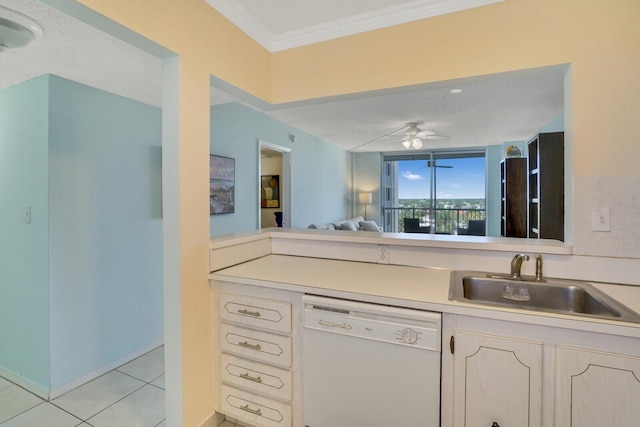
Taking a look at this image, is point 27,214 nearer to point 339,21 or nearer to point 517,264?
point 339,21

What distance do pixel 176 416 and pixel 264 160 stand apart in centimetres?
512

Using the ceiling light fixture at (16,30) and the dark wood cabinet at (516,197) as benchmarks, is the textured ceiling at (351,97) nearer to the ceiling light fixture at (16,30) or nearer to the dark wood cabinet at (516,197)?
the ceiling light fixture at (16,30)

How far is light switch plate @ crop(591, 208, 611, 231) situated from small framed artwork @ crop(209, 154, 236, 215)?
295cm

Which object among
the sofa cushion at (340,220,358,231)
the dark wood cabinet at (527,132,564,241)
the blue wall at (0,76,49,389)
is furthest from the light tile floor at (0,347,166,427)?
the sofa cushion at (340,220,358,231)

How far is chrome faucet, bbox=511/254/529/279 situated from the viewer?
1.59m

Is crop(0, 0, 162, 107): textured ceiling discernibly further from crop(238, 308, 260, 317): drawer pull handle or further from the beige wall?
crop(238, 308, 260, 317): drawer pull handle

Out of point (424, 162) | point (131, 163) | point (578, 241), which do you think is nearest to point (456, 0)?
point (578, 241)

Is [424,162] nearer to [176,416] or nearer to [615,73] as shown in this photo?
[615,73]

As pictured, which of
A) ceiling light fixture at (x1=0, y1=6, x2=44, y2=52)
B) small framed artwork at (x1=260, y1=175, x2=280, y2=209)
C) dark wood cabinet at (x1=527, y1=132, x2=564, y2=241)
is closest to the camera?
ceiling light fixture at (x1=0, y1=6, x2=44, y2=52)

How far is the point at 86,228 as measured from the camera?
2.33 m

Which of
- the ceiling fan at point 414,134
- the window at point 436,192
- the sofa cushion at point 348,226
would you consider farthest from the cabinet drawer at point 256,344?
the window at point 436,192

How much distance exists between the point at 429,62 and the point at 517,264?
1.22 m

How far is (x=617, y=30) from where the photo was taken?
1.47 meters

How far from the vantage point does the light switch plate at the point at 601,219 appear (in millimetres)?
1512
